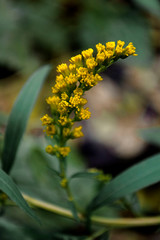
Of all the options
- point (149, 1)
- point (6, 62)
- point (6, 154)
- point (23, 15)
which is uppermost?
point (23, 15)

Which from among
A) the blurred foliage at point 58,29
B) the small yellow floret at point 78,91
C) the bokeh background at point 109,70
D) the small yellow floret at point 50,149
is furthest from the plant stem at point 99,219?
the blurred foliage at point 58,29

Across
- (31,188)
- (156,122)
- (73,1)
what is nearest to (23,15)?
(73,1)

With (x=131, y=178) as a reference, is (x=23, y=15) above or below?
above

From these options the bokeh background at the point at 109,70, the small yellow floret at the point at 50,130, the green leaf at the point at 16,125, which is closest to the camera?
the small yellow floret at the point at 50,130

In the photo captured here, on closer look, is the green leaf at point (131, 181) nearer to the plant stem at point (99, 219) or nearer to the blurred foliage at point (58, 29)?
the plant stem at point (99, 219)

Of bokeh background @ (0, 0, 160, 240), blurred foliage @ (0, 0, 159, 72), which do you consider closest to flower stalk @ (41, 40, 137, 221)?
bokeh background @ (0, 0, 160, 240)

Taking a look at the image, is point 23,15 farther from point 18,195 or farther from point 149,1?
point 18,195
